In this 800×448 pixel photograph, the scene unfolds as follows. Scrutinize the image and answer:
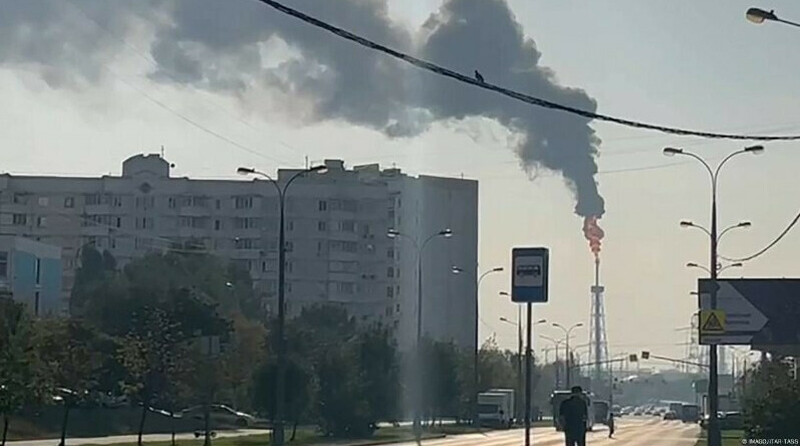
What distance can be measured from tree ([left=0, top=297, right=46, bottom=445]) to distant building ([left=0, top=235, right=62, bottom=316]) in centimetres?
2551

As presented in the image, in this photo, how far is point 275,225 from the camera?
3792 inches

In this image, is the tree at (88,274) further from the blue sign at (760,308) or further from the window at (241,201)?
the blue sign at (760,308)

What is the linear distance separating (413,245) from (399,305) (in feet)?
13.8

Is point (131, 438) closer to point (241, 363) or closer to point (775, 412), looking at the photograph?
point (241, 363)

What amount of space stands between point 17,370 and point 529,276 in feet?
56.4

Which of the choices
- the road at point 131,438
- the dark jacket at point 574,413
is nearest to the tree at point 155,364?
the road at point 131,438

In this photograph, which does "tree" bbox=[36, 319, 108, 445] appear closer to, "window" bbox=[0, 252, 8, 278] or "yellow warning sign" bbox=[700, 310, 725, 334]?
"window" bbox=[0, 252, 8, 278]

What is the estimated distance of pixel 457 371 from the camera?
6075 cm

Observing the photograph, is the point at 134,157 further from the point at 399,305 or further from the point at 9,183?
the point at 399,305

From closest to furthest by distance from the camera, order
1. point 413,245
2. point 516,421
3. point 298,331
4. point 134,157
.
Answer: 1. point 298,331
2. point 516,421
3. point 134,157
4. point 413,245

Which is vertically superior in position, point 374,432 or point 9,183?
point 9,183

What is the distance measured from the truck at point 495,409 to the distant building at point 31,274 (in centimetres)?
2114

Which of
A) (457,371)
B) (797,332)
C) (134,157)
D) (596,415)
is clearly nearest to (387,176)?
(134,157)

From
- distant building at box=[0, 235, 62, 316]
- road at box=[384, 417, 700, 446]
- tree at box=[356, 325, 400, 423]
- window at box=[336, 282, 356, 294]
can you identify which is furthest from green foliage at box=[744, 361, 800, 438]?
window at box=[336, 282, 356, 294]
